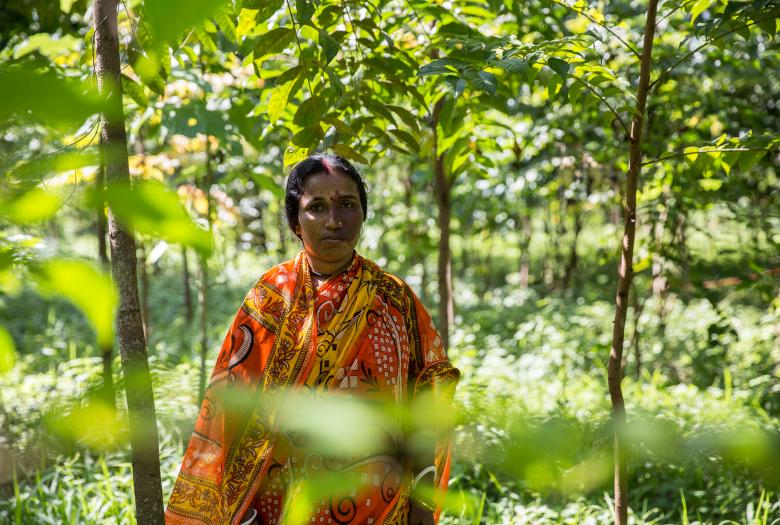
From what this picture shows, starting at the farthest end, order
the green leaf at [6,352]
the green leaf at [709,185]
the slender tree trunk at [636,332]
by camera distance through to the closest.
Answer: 1. the slender tree trunk at [636,332]
2. the green leaf at [709,185]
3. the green leaf at [6,352]

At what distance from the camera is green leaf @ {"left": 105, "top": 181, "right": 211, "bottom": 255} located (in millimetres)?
300

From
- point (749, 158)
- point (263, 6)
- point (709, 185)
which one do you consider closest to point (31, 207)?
point (263, 6)

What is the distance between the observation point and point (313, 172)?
1.86 metres

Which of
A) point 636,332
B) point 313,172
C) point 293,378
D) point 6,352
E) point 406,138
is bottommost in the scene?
point 636,332

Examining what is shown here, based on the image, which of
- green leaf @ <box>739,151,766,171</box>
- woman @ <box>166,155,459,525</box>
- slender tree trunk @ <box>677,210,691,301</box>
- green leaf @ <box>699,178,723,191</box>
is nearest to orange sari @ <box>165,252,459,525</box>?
woman @ <box>166,155,459,525</box>

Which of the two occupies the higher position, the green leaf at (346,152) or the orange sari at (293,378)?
the green leaf at (346,152)

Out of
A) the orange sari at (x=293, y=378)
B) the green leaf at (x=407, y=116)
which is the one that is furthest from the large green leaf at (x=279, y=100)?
the orange sari at (x=293, y=378)

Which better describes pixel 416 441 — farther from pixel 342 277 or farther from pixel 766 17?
pixel 766 17

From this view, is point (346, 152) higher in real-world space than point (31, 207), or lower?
higher

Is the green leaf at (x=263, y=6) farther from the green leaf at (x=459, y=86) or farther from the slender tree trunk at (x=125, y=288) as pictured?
the green leaf at (x=459, y=86)

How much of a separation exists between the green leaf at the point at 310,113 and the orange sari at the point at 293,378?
15.2 inches

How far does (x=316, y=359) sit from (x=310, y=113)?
67 cm

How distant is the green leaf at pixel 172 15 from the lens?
290 millimetres

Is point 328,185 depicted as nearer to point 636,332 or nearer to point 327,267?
point 327,267
